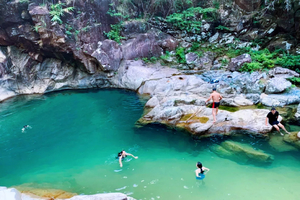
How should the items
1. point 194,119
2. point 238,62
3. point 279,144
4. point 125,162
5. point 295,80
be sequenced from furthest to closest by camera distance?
point 238,62 → point 295,80 → point 194,119 → point 279,144 → point 125,162

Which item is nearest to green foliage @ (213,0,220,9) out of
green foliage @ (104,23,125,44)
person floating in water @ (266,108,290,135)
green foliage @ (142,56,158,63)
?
green foliage @ (142,56,158,63)

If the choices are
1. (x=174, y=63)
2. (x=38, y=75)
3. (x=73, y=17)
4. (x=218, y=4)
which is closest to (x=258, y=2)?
(x=218, y=4)

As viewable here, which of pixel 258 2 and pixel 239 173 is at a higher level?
pixel 258 2

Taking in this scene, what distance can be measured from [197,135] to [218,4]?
15.7m

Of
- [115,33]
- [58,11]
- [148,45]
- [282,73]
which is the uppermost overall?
[58,11]

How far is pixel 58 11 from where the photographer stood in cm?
1500

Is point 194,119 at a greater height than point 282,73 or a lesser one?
lesser

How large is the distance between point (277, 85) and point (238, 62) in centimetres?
348

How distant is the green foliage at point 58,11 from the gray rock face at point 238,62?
12895mm

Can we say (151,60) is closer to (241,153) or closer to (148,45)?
(148,45)

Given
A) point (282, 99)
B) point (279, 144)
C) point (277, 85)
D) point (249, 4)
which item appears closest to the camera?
point (279, 144)

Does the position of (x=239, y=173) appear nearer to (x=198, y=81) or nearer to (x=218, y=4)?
(x=198, y=81)

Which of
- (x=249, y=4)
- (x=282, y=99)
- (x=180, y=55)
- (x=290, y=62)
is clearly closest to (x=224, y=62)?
(x=180, y=55)

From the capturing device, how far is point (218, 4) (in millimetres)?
19422
